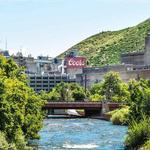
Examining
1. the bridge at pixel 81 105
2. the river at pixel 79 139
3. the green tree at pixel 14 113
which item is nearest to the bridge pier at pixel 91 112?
the bridge at pixel 81 105

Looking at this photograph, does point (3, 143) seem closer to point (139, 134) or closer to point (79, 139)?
point (139, 134)

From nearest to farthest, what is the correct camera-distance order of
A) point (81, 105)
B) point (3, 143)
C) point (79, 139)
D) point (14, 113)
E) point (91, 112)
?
point (3, 143), point (14, 113), point (79, 139), point (81, 105), point (91, 112)

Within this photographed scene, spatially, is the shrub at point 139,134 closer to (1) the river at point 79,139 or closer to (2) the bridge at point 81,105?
(1) the river at point 79,139

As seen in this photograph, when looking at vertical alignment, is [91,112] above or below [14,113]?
below

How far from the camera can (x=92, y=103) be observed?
173 m

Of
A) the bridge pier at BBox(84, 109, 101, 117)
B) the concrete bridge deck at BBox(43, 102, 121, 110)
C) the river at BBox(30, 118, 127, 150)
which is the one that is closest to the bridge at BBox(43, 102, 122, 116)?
the concrete bridge deck at BBox(43, 102, 121, 110)

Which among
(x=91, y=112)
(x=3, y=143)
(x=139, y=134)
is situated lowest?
(x=91, y=112)

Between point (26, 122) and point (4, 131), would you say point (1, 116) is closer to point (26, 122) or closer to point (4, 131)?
point (4, 131)

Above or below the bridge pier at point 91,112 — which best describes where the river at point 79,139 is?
above

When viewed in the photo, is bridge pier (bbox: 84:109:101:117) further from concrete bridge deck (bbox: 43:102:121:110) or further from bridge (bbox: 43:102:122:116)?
concrete bridge deck (bbox: 43:102:121:110)

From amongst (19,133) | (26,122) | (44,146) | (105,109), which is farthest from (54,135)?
(105,109)

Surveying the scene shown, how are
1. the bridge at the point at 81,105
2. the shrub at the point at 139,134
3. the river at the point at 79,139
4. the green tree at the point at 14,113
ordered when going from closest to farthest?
the green tree at the point at 14,113 → the shrub at the point at 139,134 → the river at the point at 79,139 → the bridge at the point at 81,105

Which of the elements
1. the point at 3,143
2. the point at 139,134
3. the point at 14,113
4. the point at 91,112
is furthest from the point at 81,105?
the point at 3,143

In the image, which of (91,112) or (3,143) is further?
(91,112)
